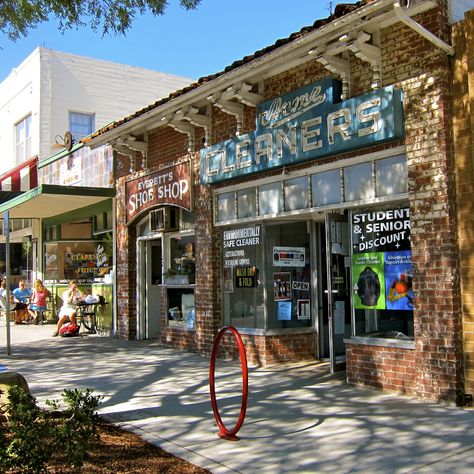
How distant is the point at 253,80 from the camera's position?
8.99 metres

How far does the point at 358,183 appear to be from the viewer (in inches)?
303

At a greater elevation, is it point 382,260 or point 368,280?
point 382,260

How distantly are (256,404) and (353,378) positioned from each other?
153 centimetres

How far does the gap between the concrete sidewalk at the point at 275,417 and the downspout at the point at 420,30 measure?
4.09 m

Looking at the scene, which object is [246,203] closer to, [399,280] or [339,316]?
[339,316]

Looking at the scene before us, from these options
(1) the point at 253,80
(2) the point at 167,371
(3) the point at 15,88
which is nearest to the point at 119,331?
(2) the point at 167,371

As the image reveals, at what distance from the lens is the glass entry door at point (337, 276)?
27.4 ft

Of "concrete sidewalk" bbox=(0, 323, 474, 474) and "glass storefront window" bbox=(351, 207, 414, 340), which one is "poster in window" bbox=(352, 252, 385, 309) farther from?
"concrete sidewalk" bbox=(0, 323, 474, 474)

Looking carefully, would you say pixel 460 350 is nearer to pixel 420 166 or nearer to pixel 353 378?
pixel 353 378

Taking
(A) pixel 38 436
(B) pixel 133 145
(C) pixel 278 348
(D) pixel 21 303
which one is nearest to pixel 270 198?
(C) pixel 278 348

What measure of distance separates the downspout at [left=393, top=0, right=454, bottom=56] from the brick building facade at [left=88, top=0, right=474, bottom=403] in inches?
1.0

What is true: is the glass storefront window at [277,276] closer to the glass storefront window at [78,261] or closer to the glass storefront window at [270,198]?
the glass storefront window at [270,198]

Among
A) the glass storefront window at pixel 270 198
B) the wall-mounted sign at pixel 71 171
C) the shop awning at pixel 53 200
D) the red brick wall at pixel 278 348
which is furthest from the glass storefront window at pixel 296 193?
the wall-mounted sign at pixel 71 171

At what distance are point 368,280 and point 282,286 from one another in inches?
87.0
